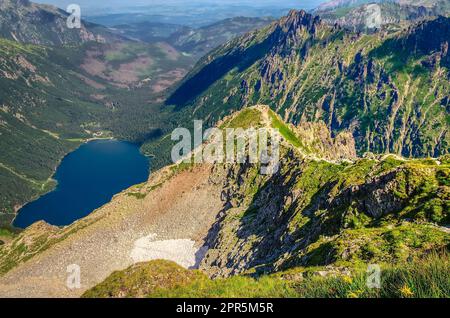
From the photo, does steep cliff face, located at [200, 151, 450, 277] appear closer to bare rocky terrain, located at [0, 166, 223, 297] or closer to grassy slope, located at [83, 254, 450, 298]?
bare rocky terrain, located at [0, 166, 223, 297]

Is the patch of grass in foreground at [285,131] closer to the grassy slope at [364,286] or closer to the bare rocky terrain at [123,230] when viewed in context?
the bare rocky terrain at [123,230]

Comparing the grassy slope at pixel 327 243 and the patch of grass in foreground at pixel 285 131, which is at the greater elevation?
the grassy slope at pixel 327 243

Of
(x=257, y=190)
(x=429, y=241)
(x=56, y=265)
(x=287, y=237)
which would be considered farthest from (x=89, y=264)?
(x=429, y=241)

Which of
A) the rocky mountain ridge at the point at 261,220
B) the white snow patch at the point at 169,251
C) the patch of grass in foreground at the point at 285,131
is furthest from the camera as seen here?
the patch of grass in foreground at the point at 285,131

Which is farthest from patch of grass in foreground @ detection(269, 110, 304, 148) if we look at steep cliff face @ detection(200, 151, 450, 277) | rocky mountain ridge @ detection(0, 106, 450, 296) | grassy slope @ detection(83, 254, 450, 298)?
grassy slope @ detection(83, 254, 450, 298)

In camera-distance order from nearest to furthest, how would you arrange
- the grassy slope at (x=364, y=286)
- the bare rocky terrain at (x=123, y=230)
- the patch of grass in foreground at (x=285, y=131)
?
the grassy slope at (x=364, y=286) < the bare rocky terrain at (x=123, y=230) < the patch of grass in foreground at (x=285, y=131)

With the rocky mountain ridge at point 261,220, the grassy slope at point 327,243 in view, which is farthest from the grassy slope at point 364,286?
the rocky mountain ridge at point 261,220

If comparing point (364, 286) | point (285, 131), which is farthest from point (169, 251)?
point (364, 286)

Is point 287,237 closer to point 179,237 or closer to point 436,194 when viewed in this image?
point 436,194
